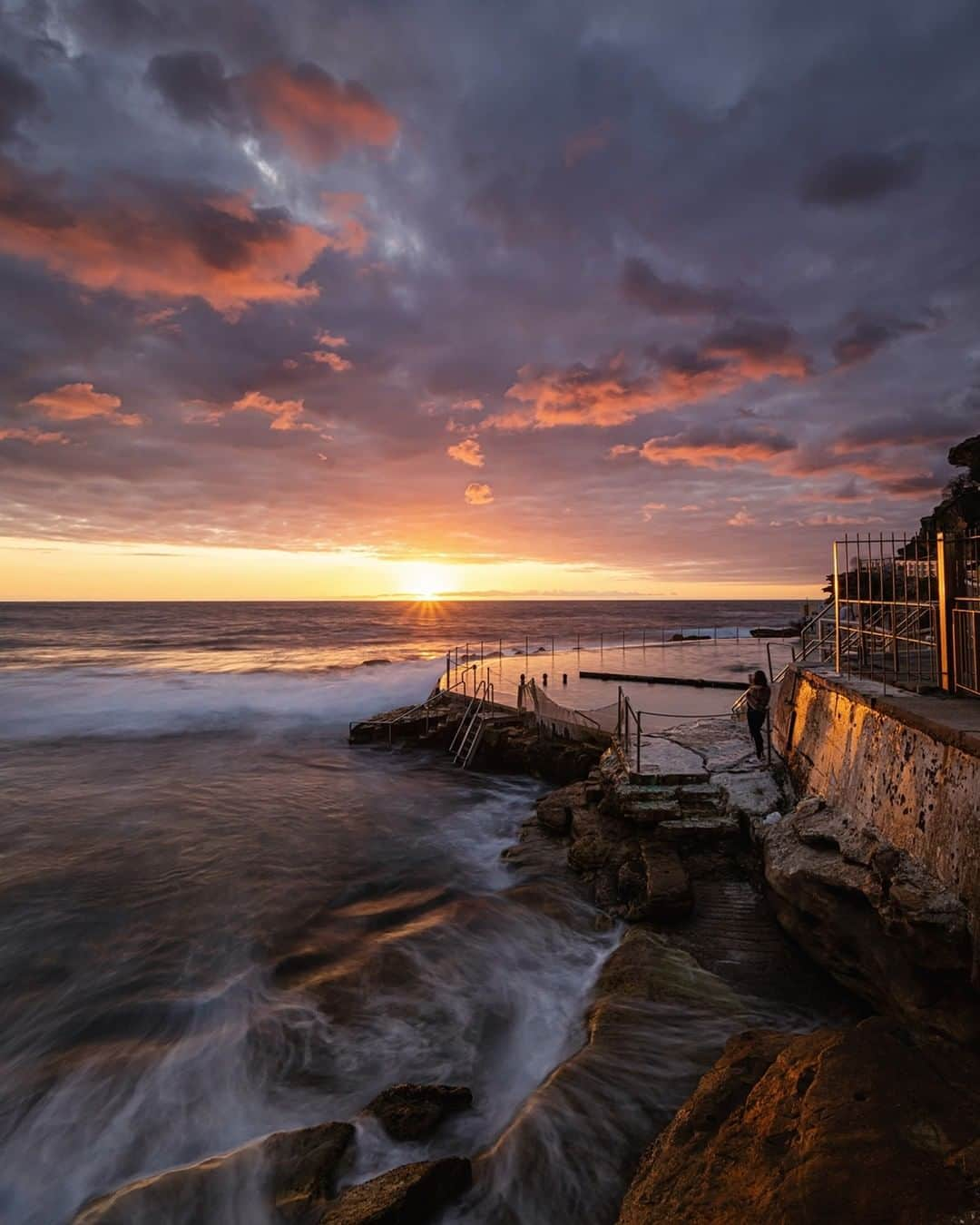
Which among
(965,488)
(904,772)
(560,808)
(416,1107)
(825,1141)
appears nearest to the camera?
(825,1141)

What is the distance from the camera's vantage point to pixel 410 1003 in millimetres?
8922

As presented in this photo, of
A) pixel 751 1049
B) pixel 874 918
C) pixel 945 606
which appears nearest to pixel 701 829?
pixel 874 918

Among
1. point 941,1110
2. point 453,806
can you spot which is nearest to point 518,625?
point 453,806

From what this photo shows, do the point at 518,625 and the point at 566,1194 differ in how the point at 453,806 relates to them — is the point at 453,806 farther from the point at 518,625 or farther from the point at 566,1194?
the point at 518,625

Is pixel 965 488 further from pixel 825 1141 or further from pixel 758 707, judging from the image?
pixel 825 1141

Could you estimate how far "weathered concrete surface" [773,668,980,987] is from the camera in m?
6.01

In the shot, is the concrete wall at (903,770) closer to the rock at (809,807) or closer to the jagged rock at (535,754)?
the rock at (809,807)

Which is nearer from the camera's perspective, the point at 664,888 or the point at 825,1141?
the point at 825,1141

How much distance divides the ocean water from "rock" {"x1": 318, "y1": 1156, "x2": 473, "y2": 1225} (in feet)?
0.82

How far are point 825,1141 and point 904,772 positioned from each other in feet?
15.8

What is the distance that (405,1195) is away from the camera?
199 inches

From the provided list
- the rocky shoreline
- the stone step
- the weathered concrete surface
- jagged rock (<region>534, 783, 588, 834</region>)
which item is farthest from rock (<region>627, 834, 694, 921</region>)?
jagged rock (<region>534, 783, 588, 834</region>)

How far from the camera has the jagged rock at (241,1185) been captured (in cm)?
569

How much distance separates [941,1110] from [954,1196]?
725 millimetres
